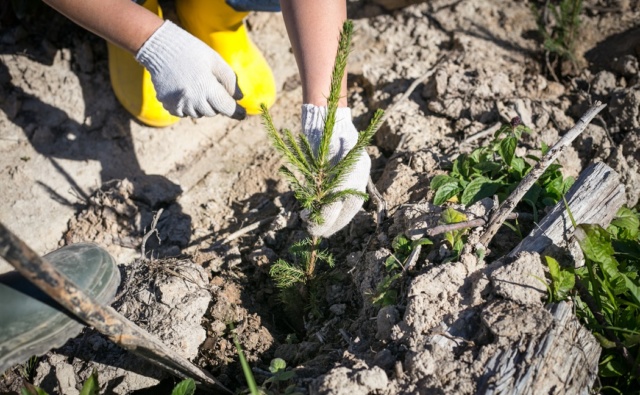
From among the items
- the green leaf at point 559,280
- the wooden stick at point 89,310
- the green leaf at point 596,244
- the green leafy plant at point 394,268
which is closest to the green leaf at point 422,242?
the green leafy plant at point 394,268

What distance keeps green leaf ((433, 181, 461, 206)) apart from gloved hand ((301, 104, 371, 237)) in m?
0.33

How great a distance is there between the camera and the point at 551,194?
226cm

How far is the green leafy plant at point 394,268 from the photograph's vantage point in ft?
6.68

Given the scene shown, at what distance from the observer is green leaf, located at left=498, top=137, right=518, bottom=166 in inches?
91.0

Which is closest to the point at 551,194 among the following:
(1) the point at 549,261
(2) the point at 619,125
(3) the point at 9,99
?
(1) the point at 549,261

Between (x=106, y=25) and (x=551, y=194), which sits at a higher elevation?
(x=106, y=25)

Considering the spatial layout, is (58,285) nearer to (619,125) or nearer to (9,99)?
(9,99)

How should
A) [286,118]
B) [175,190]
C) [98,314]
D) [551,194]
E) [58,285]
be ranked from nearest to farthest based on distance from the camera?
[58,285] → [98,314] → [551,194] → [175,190] → [286,118]

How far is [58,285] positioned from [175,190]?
4.75 ft

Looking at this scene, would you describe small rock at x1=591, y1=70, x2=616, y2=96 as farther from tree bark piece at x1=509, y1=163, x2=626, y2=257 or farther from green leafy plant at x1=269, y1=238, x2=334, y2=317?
green leafy plant at x1=269, y1=238, x2=334, y2=317

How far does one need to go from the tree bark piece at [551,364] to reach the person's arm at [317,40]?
3.84 ft

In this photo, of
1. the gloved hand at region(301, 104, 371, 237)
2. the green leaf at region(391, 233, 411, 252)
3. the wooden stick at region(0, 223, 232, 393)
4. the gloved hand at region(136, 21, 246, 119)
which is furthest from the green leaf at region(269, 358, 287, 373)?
the gloved hand at region(136, 21, 246, 119)

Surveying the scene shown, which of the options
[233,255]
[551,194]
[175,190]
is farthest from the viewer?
[175,190]

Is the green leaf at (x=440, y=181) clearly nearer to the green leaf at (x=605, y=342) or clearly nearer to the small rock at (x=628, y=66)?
the green leaf at (x=605, y=342)
